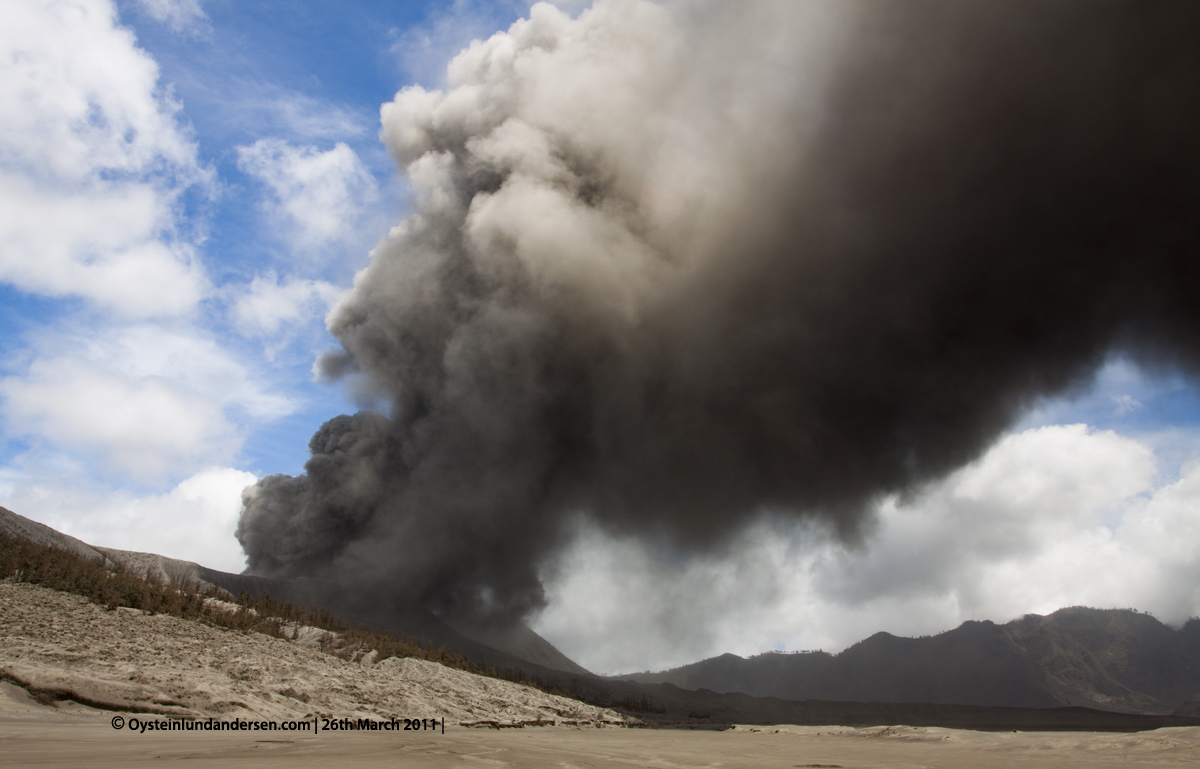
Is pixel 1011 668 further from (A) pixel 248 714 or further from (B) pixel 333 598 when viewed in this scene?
(A) pixel 248 714

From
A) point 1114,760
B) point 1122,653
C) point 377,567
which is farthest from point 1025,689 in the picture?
point 1114,760

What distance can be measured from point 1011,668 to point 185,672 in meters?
144

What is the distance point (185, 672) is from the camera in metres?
13.9

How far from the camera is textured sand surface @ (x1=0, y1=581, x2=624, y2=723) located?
12023mm

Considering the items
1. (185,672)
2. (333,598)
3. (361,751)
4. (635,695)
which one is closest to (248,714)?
(185,672)

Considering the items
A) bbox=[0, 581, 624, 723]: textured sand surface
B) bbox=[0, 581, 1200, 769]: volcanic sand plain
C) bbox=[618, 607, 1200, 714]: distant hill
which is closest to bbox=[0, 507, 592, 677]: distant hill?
bbox=[0, 581, 624, 723]: textured sand surface

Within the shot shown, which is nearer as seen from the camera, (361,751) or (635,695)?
(361,751)

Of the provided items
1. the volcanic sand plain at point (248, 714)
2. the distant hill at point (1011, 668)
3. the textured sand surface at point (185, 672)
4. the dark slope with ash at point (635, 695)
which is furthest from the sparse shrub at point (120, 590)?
the distant hill at point (1011, 668)

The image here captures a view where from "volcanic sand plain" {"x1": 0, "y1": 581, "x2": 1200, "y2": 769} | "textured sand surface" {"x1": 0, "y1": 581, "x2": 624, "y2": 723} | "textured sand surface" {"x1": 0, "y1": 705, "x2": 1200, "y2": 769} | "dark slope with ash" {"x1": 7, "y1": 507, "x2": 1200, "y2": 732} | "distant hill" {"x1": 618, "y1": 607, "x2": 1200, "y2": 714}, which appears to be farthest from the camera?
"distant hill" {"x1": 618, "y1": 607, "x2": 1200, "y2": 714}

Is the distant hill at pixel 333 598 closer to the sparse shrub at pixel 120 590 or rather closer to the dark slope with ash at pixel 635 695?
the dark slope with ash at pixel 635 695

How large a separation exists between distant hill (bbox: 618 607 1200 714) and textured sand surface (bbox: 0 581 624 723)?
120862mm

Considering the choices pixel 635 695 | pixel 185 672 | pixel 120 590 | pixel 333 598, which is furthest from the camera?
pixel 333 598

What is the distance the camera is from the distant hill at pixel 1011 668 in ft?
385

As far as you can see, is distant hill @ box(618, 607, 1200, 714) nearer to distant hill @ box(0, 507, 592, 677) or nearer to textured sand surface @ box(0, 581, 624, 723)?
distant hill @ box(0, 507, 592, 677)
